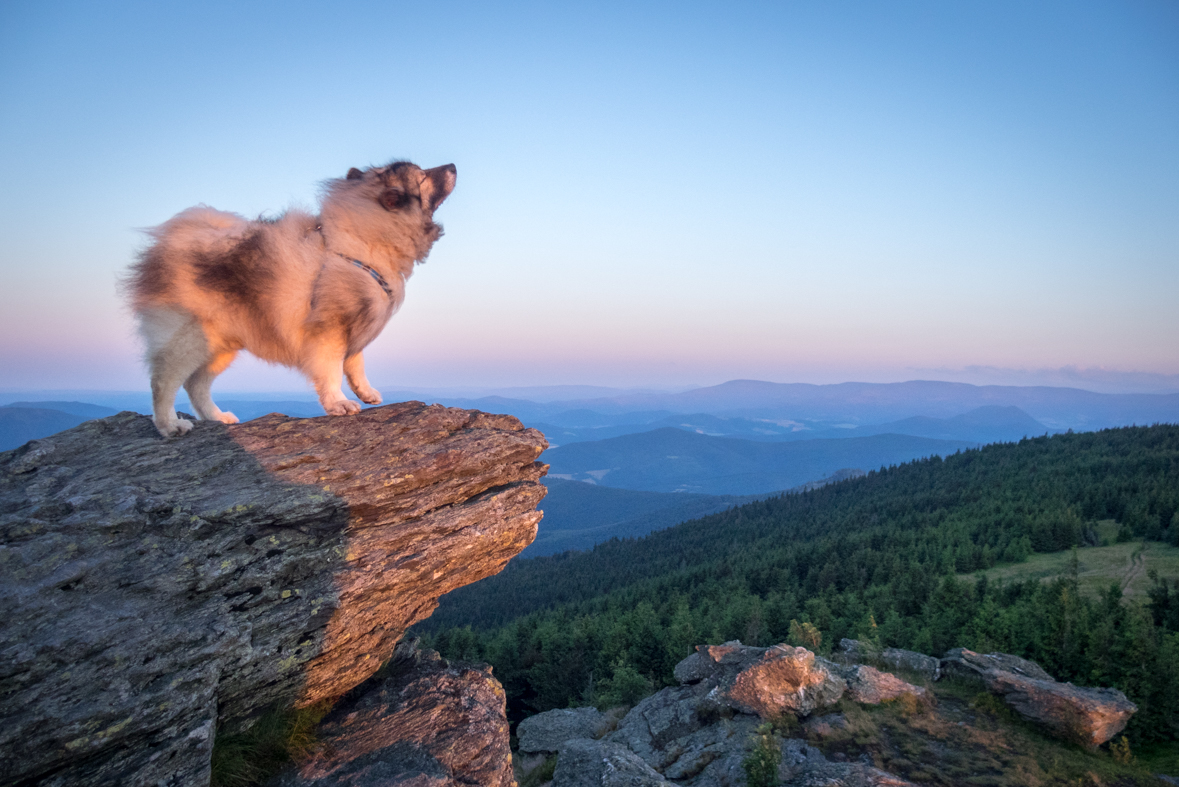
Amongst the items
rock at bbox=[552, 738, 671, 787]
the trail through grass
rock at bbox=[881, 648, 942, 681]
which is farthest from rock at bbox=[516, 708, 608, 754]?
the trail through grass

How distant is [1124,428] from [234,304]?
203m

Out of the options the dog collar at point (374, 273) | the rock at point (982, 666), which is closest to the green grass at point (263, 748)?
the dog collar at point (374, 273)

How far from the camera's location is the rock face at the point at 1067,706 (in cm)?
1504

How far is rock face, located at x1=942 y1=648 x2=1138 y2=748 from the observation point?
15039 millimetres

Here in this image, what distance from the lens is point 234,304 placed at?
23.1 ft

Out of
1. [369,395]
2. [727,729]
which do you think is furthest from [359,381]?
[727,729]

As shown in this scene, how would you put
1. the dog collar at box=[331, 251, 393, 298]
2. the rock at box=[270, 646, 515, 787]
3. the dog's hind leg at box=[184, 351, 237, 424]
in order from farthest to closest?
the dog's hind leg at box=[184, 351, 237, 424] → the dog collar at box=[331, 251, 393, 298] → the rock at box=[270, 646, 515, 787]

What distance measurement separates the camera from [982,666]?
63.1ft

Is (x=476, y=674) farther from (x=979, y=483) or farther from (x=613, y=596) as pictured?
(x=979, y=483)

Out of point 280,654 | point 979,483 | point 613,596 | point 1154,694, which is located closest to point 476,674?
point 280,654

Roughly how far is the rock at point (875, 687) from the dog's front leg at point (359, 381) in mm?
18461

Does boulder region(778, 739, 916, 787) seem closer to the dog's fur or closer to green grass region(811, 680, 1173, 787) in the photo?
green grass region(811, 680, 1173, 787)

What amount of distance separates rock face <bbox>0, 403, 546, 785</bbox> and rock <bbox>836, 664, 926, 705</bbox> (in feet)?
50.3

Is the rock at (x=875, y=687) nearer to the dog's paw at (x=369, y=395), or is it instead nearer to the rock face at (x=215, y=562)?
the rock face at (x=215, y=562)
